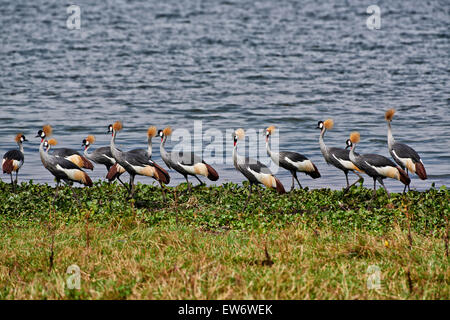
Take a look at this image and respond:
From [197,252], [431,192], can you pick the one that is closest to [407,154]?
[431,192]

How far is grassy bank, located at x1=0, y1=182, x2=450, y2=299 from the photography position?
6.93 m

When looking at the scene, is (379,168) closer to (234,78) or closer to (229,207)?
(229,207)

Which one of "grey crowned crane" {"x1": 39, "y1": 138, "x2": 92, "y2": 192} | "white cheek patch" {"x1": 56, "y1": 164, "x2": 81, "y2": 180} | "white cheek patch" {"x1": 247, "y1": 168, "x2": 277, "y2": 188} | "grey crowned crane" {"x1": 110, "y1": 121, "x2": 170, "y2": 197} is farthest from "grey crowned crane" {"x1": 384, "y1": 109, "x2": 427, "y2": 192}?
"white cheek patch" {"x1": 56, "y1": 164, "x2": 81, "y2": 180}

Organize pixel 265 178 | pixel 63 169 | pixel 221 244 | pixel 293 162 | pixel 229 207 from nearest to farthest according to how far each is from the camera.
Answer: pixel 221 244
pixel 229 207
pixel 265 178
pixel 63 169
pixel 293 162

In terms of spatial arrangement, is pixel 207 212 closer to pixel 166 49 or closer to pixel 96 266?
pixel 96 266

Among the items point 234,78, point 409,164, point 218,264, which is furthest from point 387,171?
point 234,78

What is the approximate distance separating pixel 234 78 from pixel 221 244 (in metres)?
22.9

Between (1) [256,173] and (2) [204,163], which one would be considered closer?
(1) [256,173]

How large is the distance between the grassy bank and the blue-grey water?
2826mm

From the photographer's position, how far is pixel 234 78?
3148 centimetres

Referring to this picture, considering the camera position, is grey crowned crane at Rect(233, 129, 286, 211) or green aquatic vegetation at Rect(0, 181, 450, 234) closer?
Answer: green aquatic vegetation at Rect(0, 181, 450, 234)

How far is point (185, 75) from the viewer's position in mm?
32062

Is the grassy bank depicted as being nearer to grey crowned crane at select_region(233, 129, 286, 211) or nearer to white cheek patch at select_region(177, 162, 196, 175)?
grey crowned crane at select_region(233, 129, 286, 211)
